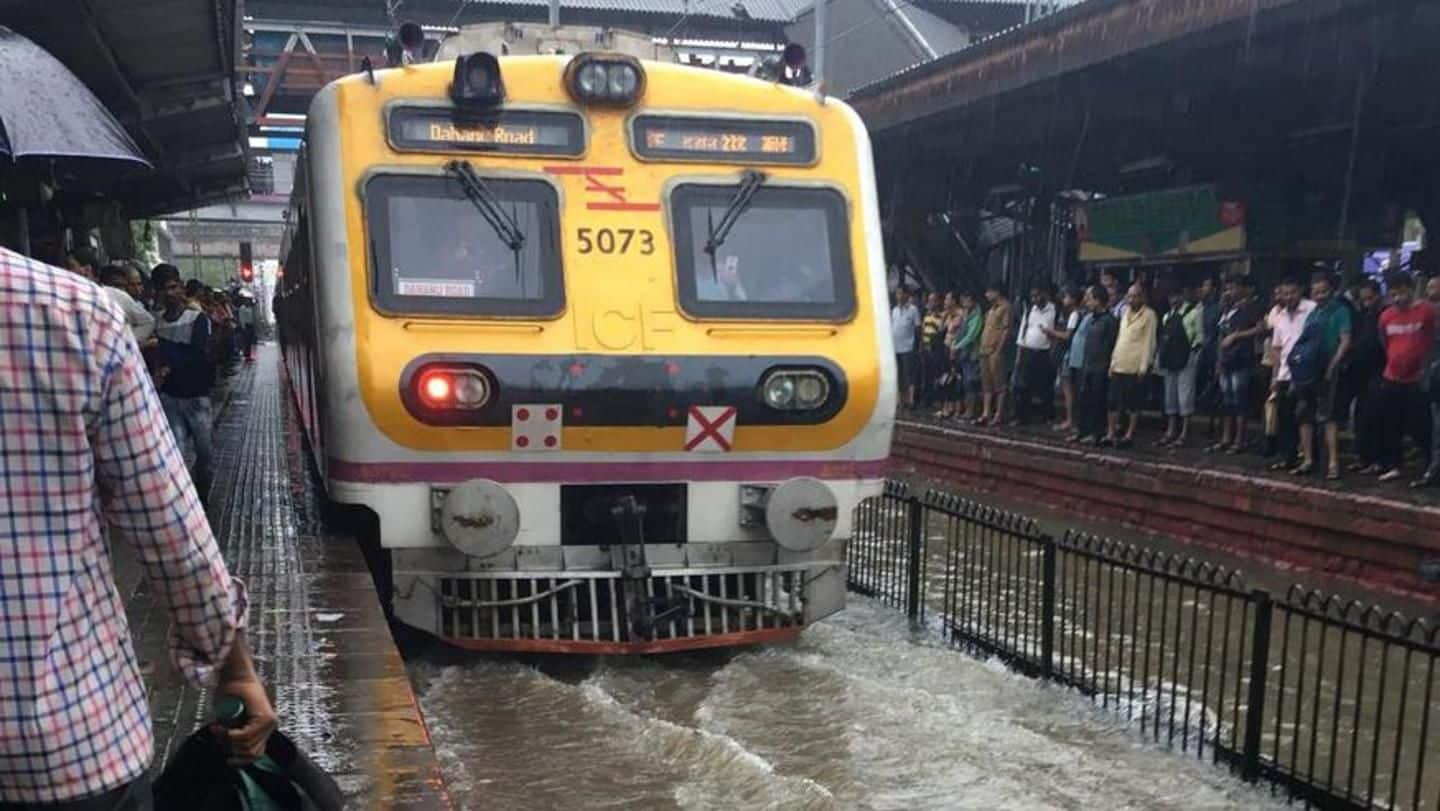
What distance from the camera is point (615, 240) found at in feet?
19.2

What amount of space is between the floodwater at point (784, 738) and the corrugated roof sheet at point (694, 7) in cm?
2396

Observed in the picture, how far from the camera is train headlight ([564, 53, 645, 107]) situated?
19.2 feet

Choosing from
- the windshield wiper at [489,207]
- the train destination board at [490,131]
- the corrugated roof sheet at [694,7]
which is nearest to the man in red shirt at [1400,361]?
the train destination board at [490,131]

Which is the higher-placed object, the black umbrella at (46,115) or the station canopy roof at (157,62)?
the station canopy roof at (157,62)

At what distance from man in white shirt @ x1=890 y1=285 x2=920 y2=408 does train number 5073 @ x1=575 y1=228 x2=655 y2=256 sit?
10.6m

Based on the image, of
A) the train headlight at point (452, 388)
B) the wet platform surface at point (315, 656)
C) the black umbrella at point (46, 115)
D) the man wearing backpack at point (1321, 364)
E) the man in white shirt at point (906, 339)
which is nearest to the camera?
the wet platform surface at point (315, 656)

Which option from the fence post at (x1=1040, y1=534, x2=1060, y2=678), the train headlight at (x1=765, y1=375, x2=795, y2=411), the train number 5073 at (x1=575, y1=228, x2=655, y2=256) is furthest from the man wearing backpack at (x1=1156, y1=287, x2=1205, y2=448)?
the train number 5073 at (x1=575, y1=228, x2=655, y2=256)

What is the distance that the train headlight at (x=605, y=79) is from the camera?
587cm

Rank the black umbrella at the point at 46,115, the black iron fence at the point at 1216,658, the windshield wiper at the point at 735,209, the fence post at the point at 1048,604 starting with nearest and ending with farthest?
the black umbrella at the point at 46,115, the black iron fence at the point at 1216,658, the windshield wiper at the point at 735,209, the fence post at the point at 1048,604

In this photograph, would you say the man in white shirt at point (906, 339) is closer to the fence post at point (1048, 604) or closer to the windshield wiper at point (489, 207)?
the fence post at point (1048, 604)

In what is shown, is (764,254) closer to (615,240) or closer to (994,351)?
(615,240)

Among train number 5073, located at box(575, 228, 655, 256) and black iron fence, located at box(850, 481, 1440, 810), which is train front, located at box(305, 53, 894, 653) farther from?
black iron fence, located at box(850, 481, 1440, 810)

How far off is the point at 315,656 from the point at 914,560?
3898 millimetres

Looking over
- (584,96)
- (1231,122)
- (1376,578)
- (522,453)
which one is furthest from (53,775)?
(1231,122)
